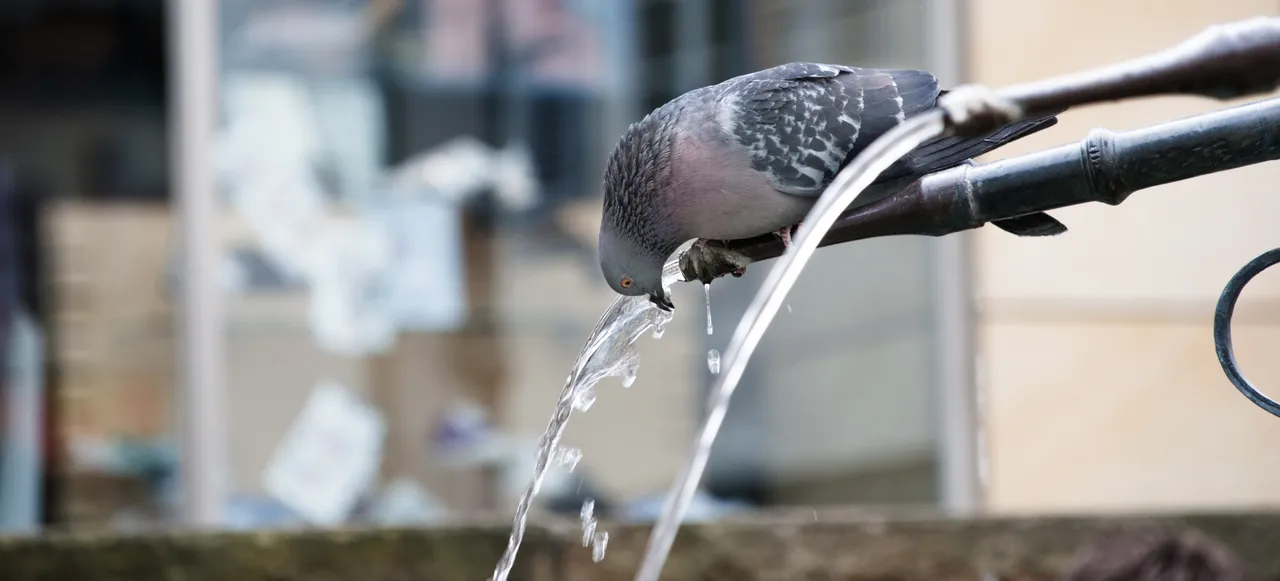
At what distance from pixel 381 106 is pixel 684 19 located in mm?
1169

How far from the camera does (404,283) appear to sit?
17.5 feet

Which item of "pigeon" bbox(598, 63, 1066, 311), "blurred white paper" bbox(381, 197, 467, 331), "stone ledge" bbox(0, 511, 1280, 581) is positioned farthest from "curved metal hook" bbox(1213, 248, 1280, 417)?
"blurred white paper" bbox(381, 197, 467, 331)

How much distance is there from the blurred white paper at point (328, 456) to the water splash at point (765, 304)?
417cm

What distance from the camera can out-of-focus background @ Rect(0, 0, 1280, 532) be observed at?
520cm

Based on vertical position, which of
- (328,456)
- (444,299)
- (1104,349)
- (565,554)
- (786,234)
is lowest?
(328,456)

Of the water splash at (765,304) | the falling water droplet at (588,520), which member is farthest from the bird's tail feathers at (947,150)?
the falling water droplet at (588,520)

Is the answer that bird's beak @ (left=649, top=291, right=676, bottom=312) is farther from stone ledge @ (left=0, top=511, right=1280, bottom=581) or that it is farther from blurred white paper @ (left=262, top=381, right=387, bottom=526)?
blurred white paper @ (left=262, top=381, right=387, bottom=526)

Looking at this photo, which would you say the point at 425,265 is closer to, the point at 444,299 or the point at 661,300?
the point at 444,299

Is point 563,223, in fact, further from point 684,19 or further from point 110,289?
point 110,289

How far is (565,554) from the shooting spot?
3.92 meters

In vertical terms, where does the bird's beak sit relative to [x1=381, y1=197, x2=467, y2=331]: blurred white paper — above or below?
above

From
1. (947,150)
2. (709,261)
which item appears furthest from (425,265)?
(947,150)

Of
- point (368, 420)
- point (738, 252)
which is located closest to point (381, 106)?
point (368, 420)

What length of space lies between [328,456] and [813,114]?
402 cm
